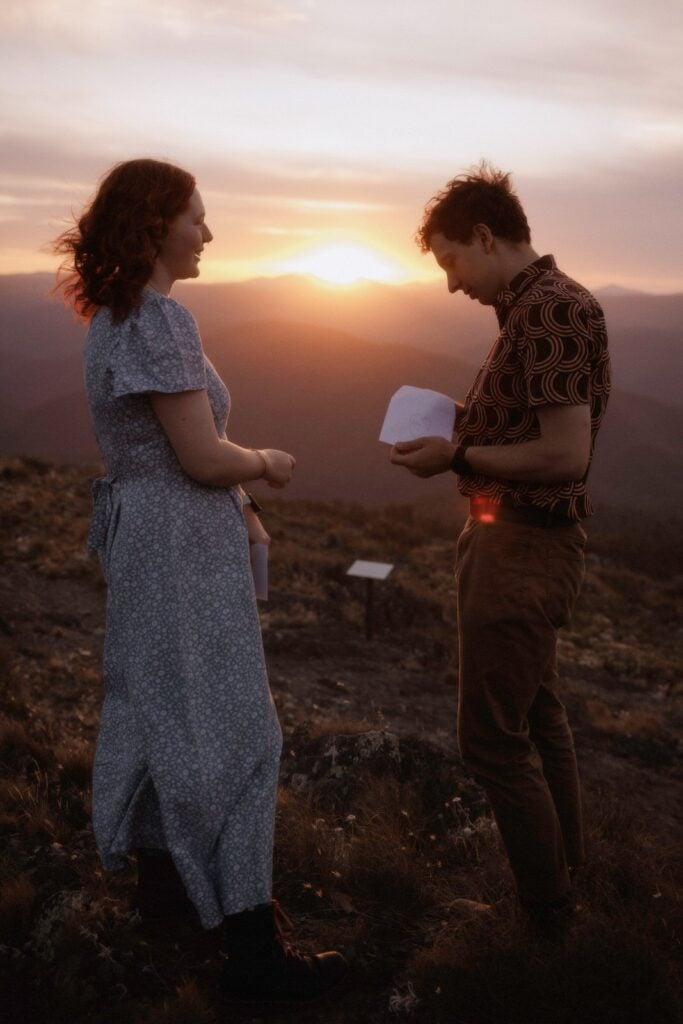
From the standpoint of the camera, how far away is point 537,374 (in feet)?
6.57

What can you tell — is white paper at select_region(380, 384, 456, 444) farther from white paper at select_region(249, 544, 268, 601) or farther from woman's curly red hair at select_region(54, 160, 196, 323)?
woman's curly red hair at select_region(54, 160, 196, 323)

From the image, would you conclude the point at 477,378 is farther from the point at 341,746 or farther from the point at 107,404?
the point at 341,746

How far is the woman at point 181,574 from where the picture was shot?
6.55 ft

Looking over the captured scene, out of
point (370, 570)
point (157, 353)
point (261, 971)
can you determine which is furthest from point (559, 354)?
point (370, 570)

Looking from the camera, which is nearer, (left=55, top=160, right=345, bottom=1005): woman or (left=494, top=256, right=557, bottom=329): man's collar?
(left=55, top=160, right=345, bottom=1005): woman

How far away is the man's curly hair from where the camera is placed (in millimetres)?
2180

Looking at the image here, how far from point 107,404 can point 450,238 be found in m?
1.01

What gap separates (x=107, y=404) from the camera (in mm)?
2062

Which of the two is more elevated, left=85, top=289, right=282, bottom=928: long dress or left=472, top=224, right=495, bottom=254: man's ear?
left=472, top=224, right=495, bottom=254: man's ear

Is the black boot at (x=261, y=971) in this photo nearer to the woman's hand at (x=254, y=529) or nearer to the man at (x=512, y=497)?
the man at (x=512, y=497)

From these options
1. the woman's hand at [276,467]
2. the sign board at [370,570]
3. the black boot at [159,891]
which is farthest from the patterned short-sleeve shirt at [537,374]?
the sign board at [370,570]

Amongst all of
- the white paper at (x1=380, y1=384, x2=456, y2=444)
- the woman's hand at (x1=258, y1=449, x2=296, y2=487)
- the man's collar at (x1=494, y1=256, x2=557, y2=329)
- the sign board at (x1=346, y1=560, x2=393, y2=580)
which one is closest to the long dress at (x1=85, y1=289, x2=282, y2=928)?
the woman's hand at (x1=258, y1=449, x2=296, y2=487)

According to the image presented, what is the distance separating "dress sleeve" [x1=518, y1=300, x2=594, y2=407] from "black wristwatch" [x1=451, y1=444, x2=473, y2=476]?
266 mm

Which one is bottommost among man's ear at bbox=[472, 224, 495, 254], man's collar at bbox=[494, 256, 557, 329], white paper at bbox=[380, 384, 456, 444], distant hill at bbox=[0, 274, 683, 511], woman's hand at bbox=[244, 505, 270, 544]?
distant hill at bbox=[0, 274, 683, 511]
